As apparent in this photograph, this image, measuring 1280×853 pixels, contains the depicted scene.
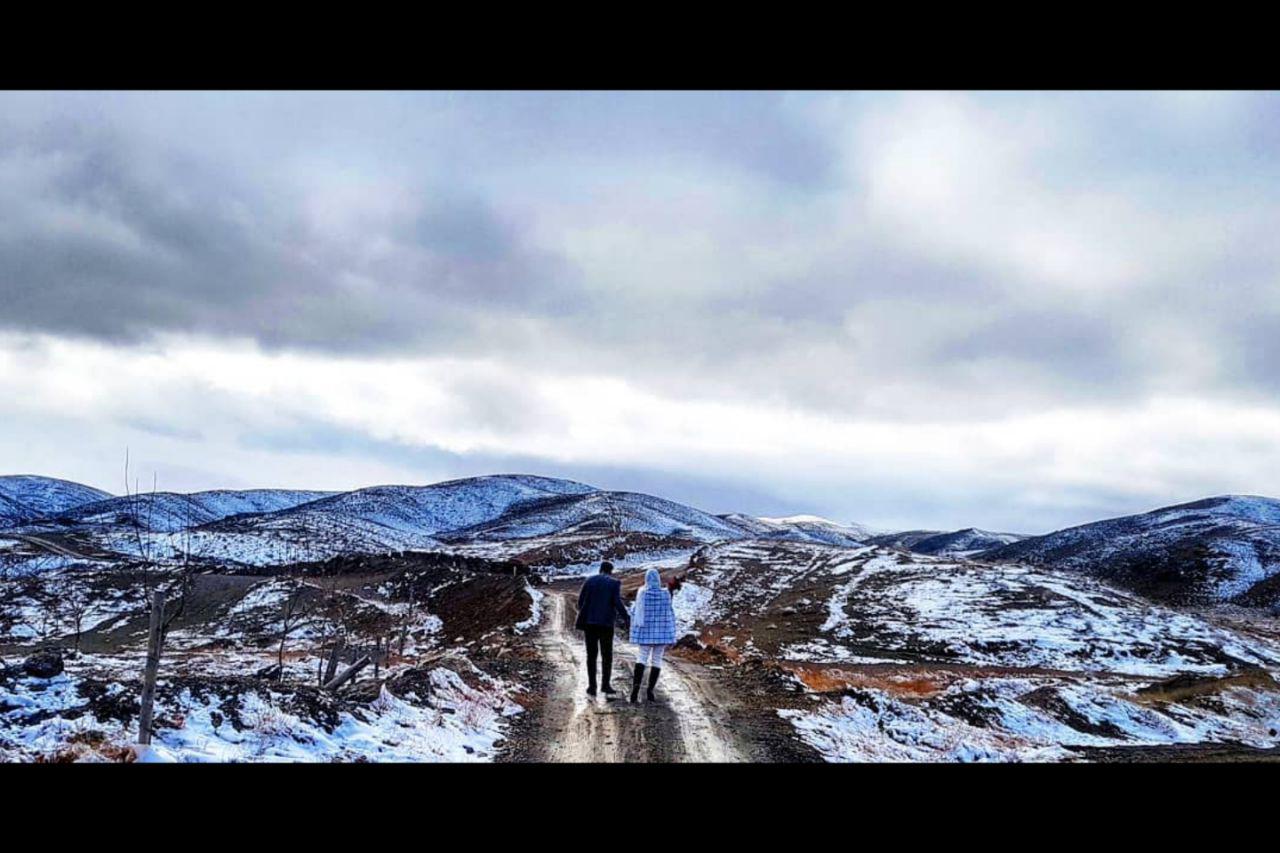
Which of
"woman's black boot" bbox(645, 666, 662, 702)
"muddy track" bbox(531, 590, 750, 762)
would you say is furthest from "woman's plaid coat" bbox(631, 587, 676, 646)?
"muddy track" bbox(531, 590, 750, 762)

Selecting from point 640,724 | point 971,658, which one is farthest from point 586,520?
point 640,724

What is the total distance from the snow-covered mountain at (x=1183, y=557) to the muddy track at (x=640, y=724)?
71.4m

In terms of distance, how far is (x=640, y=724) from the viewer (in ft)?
35.8

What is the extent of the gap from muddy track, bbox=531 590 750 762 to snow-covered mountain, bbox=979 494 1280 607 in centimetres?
7142

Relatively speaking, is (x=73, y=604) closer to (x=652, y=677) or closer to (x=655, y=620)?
(x=652, y=677)

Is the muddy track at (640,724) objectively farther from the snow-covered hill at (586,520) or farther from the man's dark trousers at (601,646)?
the snow-covered hill at (586,520)

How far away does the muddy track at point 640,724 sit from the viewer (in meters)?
9.43

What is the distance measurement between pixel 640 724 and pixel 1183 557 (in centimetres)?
9410

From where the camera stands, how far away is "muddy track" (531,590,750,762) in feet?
30.9
